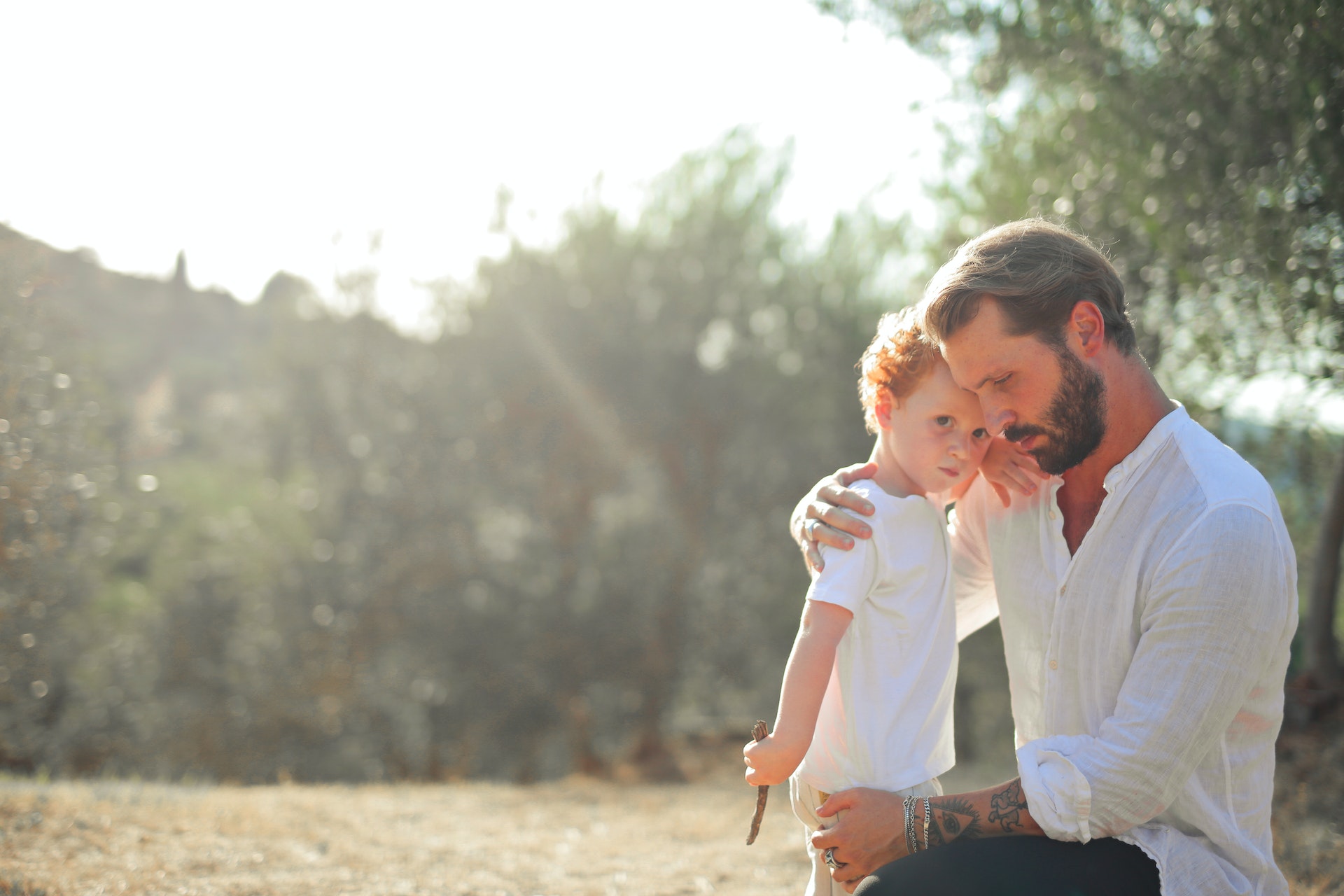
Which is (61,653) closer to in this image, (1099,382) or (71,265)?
(71,265)

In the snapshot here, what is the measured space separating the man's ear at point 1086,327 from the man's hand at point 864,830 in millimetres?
1241

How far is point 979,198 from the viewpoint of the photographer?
23.4ft

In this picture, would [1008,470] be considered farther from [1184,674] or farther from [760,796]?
[760,796]

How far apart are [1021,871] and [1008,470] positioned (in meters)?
1.06

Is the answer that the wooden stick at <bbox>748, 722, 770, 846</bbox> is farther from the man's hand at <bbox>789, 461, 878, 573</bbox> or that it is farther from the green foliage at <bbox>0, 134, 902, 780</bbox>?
the green foliage at <bbox>0, 134, 902, 780</bbox>

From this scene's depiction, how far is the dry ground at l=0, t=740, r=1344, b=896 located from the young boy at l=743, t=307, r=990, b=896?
6.39 feet

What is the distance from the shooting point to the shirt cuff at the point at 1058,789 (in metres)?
2.03

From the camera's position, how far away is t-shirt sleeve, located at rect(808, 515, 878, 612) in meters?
2.23

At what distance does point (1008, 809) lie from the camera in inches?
84.3

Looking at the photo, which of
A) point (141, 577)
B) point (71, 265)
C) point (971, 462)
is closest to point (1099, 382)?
point (971, 462)

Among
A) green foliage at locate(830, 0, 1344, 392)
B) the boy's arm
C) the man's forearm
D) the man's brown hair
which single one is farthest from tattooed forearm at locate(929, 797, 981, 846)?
green foliage at locate(830, 0, 1344, 392)

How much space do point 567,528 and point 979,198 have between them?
6.85 meters

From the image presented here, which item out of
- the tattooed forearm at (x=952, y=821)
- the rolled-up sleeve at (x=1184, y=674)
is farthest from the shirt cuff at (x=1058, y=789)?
the tattooed forearm at (x=952, y=821)

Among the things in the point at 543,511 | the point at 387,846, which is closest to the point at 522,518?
the point at 543,511
